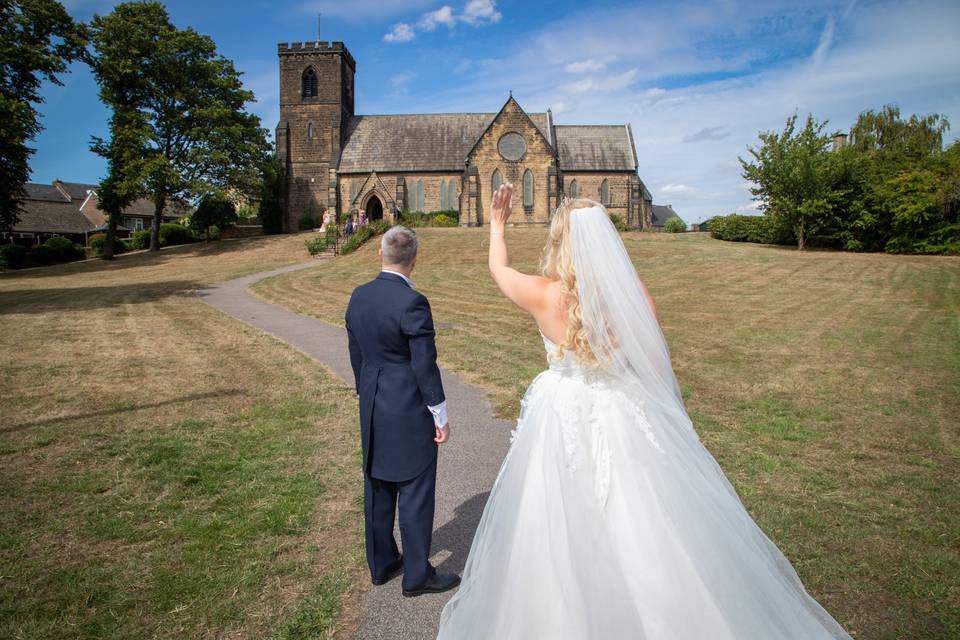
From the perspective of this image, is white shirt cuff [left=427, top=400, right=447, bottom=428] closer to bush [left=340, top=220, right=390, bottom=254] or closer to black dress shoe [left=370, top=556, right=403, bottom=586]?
black dress shoe [left=370, top=556, right=403, bottom=586]

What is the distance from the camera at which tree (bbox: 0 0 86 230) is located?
21062mm

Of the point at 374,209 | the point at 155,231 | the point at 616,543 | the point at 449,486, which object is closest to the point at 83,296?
the point at 449,486

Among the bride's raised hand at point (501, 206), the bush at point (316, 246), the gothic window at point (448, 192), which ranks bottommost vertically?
the bride's raised hand at point (501, 206)

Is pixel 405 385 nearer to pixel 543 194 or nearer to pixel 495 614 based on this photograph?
pixel 495 614

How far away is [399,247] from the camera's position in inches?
141

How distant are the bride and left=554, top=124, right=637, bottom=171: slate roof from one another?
49.4m

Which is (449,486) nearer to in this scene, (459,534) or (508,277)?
(459,534)

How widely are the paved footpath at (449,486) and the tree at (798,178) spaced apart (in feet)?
99.7

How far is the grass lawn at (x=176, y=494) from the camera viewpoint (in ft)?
11.7

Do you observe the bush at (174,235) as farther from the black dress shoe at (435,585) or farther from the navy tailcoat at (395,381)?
the black dress shoe at (435,585)

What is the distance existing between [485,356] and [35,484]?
7.03 meters

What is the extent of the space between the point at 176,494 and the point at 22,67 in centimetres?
2865

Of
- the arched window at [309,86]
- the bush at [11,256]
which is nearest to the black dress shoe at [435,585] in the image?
the bush at [11,256]

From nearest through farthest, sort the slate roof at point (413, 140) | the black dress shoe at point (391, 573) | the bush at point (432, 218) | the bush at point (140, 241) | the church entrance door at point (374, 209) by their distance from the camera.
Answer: the black dress shoe at point (391, 573)
the bush at point (140, 241)
the bush at point (432, 218)
the church entrance door at point (374, 209)
the slate roof at point (413, 140)
